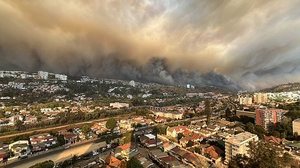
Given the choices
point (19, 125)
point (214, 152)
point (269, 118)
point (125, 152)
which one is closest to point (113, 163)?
point (125, 152)

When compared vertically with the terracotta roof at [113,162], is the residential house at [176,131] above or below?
above

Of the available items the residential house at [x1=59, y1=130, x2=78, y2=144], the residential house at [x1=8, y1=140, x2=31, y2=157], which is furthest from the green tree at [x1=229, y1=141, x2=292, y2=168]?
the residential house at [x1=8, y1=140, x2=31, y2=157]

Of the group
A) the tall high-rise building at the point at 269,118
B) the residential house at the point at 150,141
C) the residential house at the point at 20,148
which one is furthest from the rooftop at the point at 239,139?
the residential house at the point at 20,148

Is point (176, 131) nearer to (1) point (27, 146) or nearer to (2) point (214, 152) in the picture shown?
(2) point (214, 152)

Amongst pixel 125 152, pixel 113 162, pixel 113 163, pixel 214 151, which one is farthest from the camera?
pixel 125 152

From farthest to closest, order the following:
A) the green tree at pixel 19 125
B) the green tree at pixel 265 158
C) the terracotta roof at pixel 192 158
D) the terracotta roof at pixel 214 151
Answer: the green tree at pixel 19 125 < the terracotta roof at pixel 214 151 < the terracotta roof at pixel 192 158 < the green tree at pixel 265 158

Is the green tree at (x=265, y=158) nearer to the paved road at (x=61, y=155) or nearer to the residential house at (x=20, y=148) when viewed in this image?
the paved road at (x=61, y=155)

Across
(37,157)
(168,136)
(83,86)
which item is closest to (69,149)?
(37,157)

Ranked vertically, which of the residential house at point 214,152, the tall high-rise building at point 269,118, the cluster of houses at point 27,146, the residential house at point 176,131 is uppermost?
the tall high-rise building at point 269,118

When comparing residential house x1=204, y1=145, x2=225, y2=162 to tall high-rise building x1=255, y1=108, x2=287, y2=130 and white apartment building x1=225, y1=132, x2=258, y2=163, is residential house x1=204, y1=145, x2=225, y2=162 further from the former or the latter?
tall high-rise building x1=255, y1=108, x2=287, y2=130
